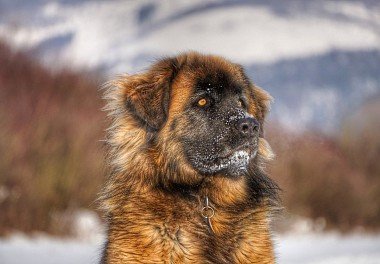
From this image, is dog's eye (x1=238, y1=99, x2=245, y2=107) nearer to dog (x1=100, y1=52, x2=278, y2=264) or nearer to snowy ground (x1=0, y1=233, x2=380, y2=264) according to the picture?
dog (x1=100, y1=52, x2=278, y2=264)

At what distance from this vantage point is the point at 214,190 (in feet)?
19.4

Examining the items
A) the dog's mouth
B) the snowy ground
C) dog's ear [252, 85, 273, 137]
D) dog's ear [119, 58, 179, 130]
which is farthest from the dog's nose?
the snowy ground

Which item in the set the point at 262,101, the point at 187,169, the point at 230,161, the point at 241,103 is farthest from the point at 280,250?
the point at 230,161

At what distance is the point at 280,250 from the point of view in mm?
16250

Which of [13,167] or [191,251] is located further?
[13,167]

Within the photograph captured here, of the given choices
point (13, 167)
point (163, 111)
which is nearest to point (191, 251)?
point (163, 111)

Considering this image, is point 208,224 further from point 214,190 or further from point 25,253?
point 25,253

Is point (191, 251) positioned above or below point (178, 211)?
below

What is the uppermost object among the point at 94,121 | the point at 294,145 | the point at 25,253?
the point at 294,145

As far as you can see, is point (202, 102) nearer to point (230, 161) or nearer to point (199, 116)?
point (199, 116)

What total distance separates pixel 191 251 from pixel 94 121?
1220 cm

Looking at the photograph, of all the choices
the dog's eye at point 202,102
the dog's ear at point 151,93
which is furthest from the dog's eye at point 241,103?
the dog's ear at point 151,93

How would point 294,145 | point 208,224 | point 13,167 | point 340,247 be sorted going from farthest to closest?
1. point 294,145
2. point 340,247
3. point 13,167
4. point 208,224

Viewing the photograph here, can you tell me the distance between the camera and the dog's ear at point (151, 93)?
5.82 m
